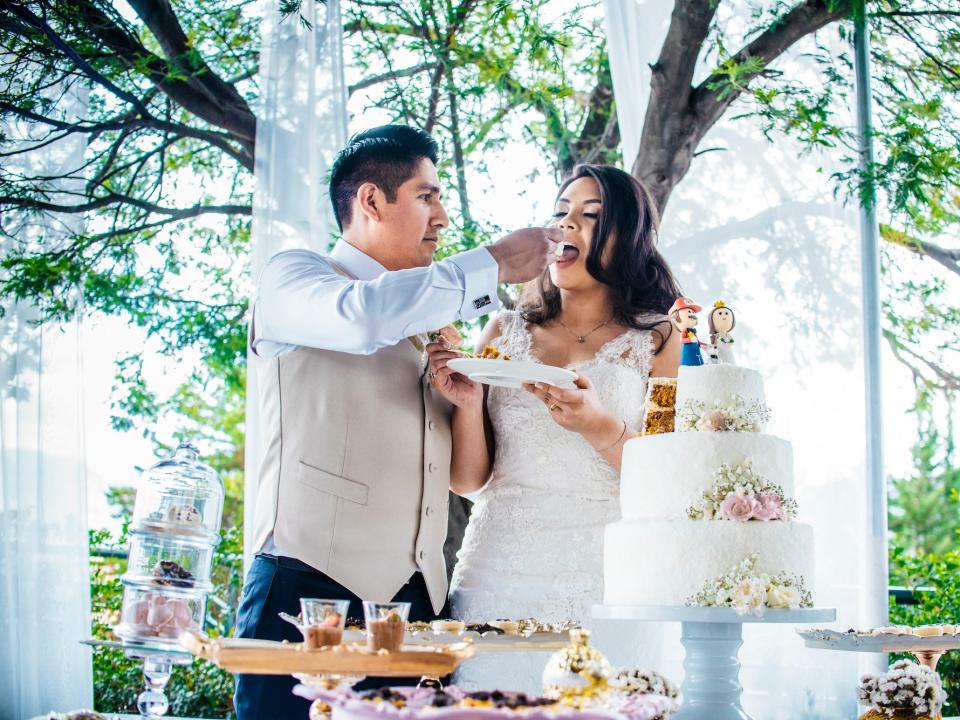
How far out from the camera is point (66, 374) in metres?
4.52

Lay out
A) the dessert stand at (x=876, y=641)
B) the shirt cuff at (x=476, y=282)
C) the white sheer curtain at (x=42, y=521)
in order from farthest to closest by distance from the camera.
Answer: the white sheer curtain at (x=42, y=521)
the dessert stand at (x=876, y=641)
the shirt cuff at (x=476, y=282)

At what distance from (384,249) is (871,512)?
7.43 ft

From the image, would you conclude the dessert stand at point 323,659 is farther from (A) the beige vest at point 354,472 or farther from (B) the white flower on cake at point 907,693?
(B) the white flower on cake at point 907,693

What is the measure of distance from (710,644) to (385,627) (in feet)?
3.46

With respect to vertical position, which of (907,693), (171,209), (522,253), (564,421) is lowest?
(907,693)

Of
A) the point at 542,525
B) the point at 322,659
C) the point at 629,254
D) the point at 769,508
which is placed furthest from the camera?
the point at 629,254

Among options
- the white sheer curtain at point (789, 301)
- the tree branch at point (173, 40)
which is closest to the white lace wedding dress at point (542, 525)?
the white sheer curtain at point (789, 301)

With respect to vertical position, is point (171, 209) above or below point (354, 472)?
above

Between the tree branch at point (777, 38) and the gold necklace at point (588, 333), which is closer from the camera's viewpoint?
the gold necklace at point (588, 333)

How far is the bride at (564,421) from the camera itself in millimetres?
2984

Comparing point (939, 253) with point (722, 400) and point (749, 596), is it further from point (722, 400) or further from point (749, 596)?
point (749, 596)

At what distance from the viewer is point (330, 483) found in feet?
8.72

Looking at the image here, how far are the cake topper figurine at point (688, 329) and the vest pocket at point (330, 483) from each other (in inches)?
36.1

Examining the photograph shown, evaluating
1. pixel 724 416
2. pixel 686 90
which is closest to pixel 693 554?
pixel 724 416
